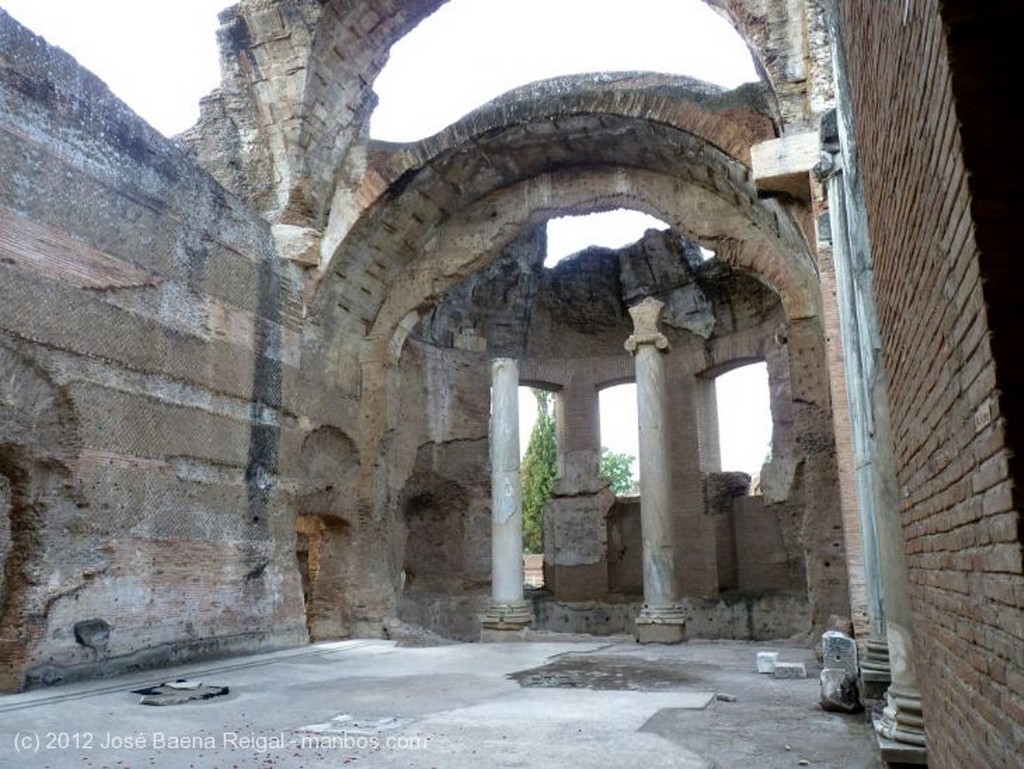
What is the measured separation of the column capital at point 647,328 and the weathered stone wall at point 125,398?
5.80 meters

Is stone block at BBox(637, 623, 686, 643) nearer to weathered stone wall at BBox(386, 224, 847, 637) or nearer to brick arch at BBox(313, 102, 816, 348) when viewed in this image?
weathered stone wall at BBox(386, 224, 847, 637)

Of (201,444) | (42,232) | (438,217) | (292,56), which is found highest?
(292,56)

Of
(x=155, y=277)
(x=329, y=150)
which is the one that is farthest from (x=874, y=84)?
(x=329, y=150)

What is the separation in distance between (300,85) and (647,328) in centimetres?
636

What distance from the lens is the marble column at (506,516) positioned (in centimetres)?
1269

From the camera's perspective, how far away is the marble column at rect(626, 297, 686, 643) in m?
12.2

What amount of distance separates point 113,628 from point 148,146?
4.94 meters

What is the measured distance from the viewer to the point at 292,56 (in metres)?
11.4

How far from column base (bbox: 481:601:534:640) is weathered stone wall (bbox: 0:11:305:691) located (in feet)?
9.70

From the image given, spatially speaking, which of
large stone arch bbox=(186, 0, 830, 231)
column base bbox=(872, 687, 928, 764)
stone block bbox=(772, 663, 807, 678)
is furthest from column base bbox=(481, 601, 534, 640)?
column base bbox=(872, 687, 928, 764)

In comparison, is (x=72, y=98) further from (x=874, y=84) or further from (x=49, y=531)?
(x=874, y=84)

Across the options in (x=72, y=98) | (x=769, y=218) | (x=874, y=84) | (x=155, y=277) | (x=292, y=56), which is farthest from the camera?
(x=292, y=56)

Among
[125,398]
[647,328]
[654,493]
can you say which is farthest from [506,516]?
[125,398]

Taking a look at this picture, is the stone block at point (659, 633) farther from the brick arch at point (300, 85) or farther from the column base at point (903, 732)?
the column base at point (903, 732)
